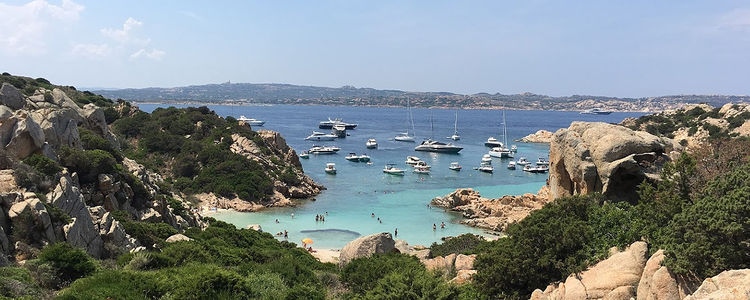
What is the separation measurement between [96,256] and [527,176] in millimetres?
54430

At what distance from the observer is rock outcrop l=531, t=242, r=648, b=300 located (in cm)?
1110

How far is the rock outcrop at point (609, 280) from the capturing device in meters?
11.1

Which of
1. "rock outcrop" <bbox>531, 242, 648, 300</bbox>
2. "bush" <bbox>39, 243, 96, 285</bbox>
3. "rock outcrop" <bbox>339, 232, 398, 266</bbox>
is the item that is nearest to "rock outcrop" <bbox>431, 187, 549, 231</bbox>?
"rock outcrop" <bbox>339, 232, 398, 266</bbox>

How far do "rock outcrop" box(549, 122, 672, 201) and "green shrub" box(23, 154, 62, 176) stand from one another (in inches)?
802

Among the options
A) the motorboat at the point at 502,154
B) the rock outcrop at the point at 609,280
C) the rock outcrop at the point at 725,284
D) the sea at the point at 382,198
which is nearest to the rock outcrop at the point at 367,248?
the rock outcrop at the point at 609,280

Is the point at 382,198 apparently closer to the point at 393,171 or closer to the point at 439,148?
the point at 393,171

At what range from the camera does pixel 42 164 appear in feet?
65.0

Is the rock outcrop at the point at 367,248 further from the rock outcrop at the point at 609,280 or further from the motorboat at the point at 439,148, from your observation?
the motorboat at the point at 439,148

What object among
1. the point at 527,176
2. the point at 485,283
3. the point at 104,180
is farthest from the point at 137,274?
the point at 527,176

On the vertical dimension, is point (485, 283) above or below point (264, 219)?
above

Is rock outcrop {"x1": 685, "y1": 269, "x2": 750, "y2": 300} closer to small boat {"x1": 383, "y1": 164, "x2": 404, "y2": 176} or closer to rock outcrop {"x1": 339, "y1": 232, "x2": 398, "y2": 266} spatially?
rock outcrop {"x1": 339, "y1": 232, "x2": 398, "y2": 266}

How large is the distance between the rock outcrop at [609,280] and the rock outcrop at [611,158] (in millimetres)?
9905

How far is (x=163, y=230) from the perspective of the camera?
72.0 feet

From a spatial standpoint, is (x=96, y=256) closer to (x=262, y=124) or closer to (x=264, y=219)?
(x=264, y=219)
